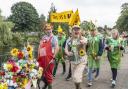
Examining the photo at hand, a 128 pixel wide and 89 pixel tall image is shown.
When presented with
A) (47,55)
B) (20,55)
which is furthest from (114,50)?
(20,55)

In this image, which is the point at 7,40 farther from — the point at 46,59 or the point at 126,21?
the point at 126,21

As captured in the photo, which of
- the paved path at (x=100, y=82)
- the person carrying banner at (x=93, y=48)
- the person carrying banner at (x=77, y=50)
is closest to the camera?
the person carrying banner at (x=77, y=50)

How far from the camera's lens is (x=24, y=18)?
95000 millimetres

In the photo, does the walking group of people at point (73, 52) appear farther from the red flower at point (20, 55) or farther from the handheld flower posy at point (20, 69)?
the red flower at point (20, 55)

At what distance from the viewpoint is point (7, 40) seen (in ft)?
130

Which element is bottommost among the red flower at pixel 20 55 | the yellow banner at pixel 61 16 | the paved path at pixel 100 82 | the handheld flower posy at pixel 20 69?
the paved path at pixel 100 82

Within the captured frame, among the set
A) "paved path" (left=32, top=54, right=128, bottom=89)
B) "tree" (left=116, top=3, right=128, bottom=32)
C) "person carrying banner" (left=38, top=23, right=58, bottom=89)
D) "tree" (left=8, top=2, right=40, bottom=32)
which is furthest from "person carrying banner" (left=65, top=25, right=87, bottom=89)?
"tree" (left=116, top=3, right=128, bottom=32)

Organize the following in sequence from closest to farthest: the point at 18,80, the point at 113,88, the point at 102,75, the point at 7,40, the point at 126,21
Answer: the point at 18,80 → the point at 113,88 → the point at 102,75 → the point at 7,40 → the point at 126,21

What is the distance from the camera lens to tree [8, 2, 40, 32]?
92875 millimetres

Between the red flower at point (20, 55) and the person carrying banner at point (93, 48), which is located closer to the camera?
the red flower at point (20, 55)

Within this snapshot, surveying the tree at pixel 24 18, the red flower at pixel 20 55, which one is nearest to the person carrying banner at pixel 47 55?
the red flower at pixel 20 55

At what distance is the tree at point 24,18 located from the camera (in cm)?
9288

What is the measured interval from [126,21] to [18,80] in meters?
101

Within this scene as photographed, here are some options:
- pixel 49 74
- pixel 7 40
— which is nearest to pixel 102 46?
pixel 49 74
